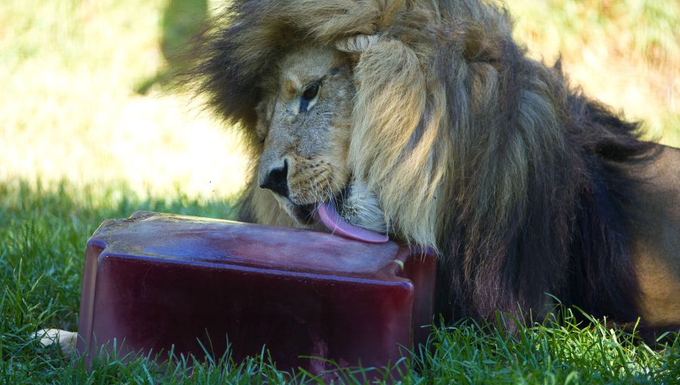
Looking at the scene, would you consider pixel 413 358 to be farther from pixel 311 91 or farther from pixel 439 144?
pixel 311 91

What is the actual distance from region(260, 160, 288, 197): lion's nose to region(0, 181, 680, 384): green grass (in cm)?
66

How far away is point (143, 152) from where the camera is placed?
7246 millimetres

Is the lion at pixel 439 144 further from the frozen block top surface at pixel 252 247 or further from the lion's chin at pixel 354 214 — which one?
the frozen block top surface at pixel 252 247

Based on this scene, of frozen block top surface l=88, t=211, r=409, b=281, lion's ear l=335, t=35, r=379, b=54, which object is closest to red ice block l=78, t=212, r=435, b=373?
frozen block top surface l=88, t=211, r=409, b=281

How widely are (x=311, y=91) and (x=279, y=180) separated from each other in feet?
1.08

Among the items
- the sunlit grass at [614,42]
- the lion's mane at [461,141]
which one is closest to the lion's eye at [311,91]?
the lion's mane at [461,141]

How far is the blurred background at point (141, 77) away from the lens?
6891 millimetres

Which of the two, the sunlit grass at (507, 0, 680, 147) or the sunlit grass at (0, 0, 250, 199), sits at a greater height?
the sunlit grass at (507, 0, 680, 147)

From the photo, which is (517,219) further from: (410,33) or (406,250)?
(410,33)

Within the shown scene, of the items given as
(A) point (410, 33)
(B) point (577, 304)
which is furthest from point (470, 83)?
(B) point (577, 304)

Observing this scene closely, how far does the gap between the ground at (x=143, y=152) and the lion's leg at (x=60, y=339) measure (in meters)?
0.04

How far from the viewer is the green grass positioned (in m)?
2.40

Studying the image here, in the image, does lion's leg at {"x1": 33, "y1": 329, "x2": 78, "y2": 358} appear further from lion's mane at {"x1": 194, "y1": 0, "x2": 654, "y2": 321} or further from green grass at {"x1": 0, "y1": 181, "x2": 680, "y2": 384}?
lion's mane at {"x1": 194, "y1": 0, "x2": 654, "y2": 321}

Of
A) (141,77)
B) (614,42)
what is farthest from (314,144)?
(614,42)
